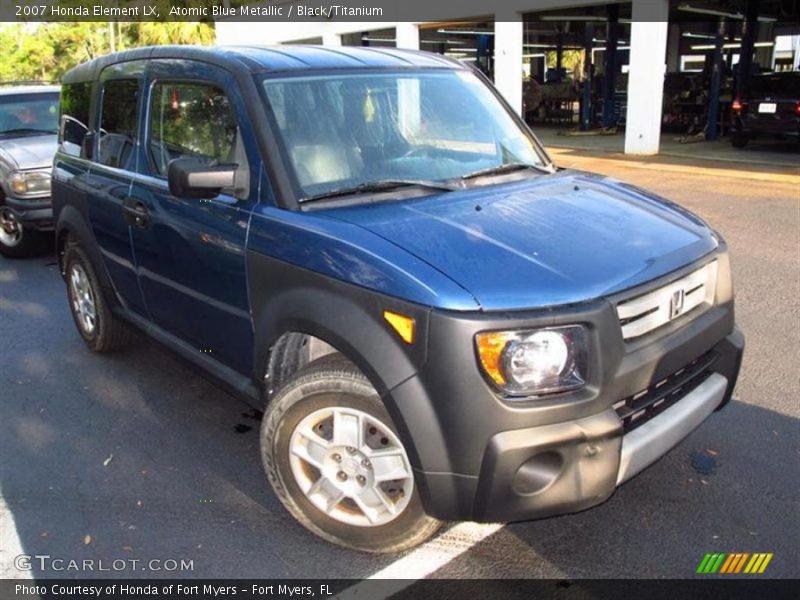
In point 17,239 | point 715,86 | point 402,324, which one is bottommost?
point 17,239

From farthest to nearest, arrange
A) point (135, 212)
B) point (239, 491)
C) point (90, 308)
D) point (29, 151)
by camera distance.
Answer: point (29, 151) < point (90, 308) < point (135, 212) < point (239, 491)

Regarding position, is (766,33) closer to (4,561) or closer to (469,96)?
(469,96)

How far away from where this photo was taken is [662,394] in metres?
2.76

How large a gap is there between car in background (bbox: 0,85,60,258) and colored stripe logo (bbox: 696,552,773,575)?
654 cm

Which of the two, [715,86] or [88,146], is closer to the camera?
[88,146]

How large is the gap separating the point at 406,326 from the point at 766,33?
34596 mm

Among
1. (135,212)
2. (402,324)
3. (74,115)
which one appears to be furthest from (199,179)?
(74,115)

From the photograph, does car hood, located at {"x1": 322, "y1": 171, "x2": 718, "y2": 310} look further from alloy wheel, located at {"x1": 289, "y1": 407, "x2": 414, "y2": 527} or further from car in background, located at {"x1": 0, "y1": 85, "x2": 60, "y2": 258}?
car in background, located at {"x1": 0, "y1": 85, "x2": 60, "y2": 258}

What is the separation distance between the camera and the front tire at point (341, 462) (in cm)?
266

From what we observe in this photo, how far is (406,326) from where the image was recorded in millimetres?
2432

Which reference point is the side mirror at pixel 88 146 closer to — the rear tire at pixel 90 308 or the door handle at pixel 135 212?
the rear tire at pixel 90 308

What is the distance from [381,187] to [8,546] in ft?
7.25

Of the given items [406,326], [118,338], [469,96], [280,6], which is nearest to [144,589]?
[406,326]

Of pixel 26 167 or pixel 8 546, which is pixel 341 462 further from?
pixel 26 167
